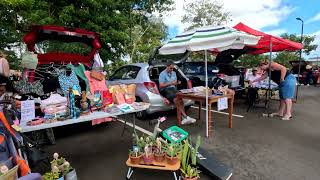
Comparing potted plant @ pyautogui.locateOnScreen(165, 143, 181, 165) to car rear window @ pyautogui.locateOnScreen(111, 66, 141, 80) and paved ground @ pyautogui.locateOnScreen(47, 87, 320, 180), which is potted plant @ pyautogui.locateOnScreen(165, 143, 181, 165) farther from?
car rear window @ pyautogui.locateOnScreen(111, 66, 141, 80)

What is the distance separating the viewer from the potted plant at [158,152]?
10.1ft

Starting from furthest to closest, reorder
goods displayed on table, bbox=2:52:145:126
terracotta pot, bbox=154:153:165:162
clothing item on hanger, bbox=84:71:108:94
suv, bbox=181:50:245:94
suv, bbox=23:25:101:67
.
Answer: suv, bbox=181:50:245:94 < suv, bbox=23:25:101:67 < clothing item on hanger, bbox=84:71:108:94 < goods displayed on table, bbox=2:52:145:126 < terracotta pot, bbox=154:153:165:162

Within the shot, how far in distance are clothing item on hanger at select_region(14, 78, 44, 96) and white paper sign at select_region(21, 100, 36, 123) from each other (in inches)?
47.1

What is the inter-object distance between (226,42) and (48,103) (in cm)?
327

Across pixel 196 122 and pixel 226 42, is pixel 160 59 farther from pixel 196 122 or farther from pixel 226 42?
pixel 226 42

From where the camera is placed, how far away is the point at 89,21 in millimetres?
9500

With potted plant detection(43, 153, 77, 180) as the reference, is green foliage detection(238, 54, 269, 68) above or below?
above

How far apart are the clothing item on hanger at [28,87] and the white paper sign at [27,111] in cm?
120

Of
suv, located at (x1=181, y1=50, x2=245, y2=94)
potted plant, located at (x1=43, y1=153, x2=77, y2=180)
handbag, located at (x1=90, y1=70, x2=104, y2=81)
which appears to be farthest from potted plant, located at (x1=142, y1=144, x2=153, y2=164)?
suv, located at (x1=181, y1=50, x2=245, y2=94)

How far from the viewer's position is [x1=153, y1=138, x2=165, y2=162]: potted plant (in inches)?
121

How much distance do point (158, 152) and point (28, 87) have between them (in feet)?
9.85

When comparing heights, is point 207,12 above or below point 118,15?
above

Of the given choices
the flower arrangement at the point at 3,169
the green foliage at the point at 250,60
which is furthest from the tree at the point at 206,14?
the flower arrangement at the point at 3,169

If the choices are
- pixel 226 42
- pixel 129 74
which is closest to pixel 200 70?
pixel 129 74
